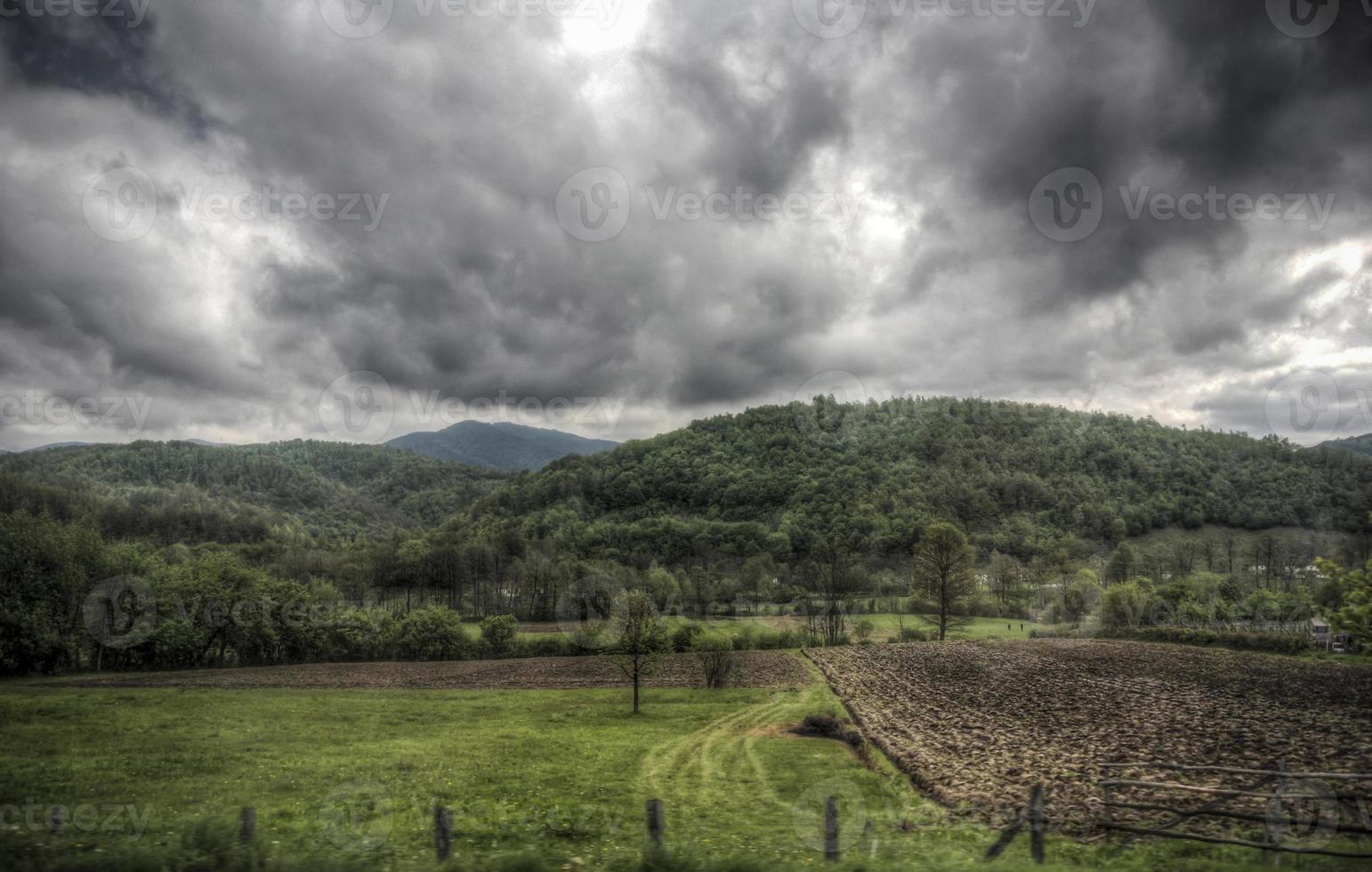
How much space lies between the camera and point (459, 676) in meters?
54.2

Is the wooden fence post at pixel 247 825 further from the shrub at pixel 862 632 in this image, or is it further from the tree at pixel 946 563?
the tree at pixel 946 563

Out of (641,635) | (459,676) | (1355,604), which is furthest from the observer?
(459,676)

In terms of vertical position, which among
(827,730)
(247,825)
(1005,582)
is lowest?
(827,730)

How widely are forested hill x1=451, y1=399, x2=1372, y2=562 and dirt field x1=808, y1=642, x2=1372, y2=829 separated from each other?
8665 centimetres

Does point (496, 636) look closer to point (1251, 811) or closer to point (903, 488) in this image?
point (1251, 811)

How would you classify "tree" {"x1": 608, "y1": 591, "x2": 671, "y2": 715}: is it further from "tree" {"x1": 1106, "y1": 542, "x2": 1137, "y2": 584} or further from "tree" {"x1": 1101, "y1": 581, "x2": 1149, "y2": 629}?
"tree" {"x1": 1106, "y1": 542, "x2": 1137, "y2": 584}

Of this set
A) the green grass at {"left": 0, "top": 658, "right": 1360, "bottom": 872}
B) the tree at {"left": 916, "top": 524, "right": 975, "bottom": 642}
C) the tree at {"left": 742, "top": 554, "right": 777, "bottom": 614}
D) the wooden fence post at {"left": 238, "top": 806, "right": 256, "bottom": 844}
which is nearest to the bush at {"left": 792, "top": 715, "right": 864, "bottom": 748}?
the green grass at {"left": 0, "top": 658, "right": 1360, "bottom": 872}

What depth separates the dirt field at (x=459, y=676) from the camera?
48625 millimetres

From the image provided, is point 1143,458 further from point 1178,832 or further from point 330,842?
point 330,842

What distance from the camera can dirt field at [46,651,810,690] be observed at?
160 feet

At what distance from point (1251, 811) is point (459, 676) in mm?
52553

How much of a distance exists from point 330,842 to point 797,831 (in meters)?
11.7

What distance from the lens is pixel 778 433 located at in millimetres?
176500

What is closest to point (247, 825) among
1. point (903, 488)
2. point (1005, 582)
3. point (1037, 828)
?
point (1037, 828)
